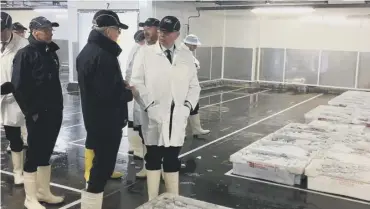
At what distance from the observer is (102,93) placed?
284cm

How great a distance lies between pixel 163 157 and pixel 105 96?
2.68ft

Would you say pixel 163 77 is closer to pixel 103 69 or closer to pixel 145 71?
pixel 145 71

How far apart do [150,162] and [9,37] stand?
74.4 inches

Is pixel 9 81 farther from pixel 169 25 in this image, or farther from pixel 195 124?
pixel 195 124

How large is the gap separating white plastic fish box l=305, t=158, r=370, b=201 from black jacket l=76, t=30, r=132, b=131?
2329 millimetres

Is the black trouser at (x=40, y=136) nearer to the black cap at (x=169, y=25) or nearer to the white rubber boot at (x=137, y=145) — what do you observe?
the black cap at (x=169, y=25)

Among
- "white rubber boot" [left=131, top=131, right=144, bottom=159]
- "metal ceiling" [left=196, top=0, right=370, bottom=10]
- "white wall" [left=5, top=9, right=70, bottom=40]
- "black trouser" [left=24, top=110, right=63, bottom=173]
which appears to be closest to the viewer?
"black trouser" [left=24, top=110, right=63, bottom=173]

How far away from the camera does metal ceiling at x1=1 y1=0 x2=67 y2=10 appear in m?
14.5

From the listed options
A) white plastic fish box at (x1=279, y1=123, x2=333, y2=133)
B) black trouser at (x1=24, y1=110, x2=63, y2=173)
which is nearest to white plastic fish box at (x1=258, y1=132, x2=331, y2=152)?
white plastic fish box at (x1=279, y1=123, x2=333, y2=133)

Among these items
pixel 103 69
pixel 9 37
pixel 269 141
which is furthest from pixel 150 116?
pixel 269 141

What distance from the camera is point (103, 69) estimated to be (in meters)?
2.83

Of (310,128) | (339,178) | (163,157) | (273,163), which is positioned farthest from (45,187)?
(310,128)

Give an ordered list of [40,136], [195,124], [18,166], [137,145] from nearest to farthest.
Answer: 1. [40,136]
2. [18,166]
3. [137,145]
4. [195,124]

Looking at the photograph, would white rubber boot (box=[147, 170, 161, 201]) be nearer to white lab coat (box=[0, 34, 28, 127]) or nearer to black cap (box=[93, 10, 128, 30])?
black cap (box=[93, 10, 128, 30])
